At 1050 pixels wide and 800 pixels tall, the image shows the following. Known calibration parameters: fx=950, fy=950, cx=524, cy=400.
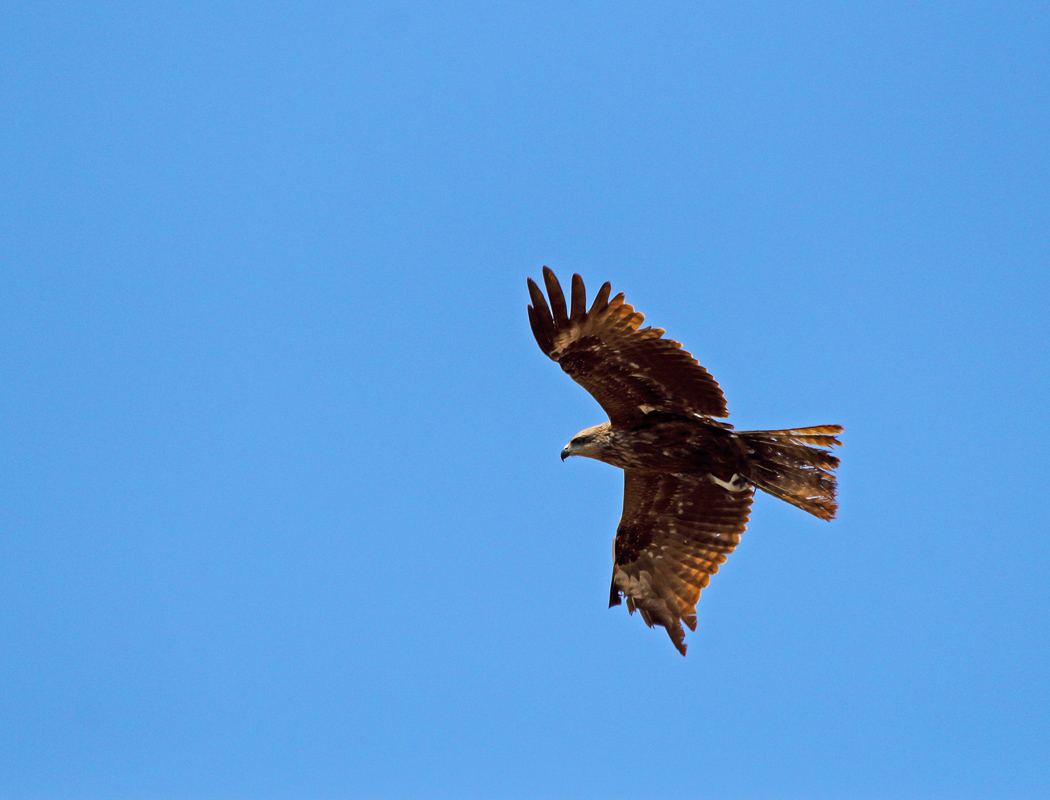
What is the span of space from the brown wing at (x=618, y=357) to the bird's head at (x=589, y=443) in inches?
12.4

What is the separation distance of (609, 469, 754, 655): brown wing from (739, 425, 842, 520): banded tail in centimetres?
57

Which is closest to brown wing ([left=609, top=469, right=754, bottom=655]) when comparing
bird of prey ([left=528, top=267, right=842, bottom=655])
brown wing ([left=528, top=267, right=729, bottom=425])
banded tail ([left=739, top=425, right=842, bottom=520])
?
bird of prey ([left=528, top=267, right=842, bottom=655])

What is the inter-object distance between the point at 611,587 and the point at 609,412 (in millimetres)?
2198

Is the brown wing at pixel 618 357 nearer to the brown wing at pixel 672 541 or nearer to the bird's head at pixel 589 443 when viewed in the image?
the bird's head at pixel 589 443

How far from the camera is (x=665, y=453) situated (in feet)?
30.8

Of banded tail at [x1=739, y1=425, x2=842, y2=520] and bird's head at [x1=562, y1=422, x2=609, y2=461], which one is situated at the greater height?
bird's head at [x1=562, y1=422, x2=609, y2=461]

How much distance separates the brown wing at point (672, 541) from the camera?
32.7 ft

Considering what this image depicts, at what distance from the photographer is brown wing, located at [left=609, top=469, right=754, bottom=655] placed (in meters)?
9.96

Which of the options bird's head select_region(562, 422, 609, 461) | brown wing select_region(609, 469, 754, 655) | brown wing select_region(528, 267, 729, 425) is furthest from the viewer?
brown wing select_region(609, 469, 754, 655)

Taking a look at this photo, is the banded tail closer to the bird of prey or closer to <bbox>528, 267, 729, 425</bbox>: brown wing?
the bird of prey

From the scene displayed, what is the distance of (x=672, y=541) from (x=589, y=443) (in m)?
1.59

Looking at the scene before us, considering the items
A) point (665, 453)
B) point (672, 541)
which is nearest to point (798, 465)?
point (665, 453)

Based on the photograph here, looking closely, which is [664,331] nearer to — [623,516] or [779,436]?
[779,436]

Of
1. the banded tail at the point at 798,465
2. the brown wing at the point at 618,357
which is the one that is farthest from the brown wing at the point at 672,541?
the brown wing at the point at 618,357
